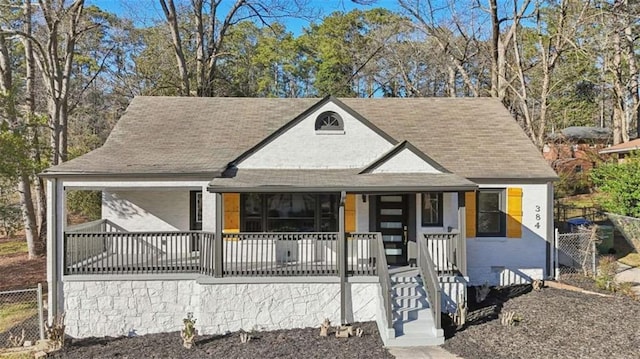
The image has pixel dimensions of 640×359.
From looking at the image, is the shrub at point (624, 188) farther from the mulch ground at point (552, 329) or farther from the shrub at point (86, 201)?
the shrub at point (86, 201)

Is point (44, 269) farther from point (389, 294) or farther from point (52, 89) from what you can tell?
point (389, 294)

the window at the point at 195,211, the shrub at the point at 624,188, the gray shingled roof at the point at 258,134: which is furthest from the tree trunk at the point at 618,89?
the window at the point at 195,211

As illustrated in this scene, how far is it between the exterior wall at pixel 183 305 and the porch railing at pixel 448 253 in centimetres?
161

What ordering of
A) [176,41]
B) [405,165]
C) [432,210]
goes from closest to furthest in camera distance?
[405,165], [432,210], [176,41]

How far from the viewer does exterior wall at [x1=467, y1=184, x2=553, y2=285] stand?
11.6 metres

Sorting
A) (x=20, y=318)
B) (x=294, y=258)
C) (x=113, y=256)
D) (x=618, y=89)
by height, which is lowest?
(x=20, y=318)

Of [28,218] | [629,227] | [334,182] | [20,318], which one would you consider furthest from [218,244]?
[629,227]

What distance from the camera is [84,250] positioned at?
968cm

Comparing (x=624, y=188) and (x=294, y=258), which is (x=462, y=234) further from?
(x=624, y=188)

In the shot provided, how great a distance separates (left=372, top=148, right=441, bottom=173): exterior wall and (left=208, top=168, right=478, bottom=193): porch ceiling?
0.47 ft

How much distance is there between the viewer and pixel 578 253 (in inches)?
490

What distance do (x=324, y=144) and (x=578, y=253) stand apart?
8.22 meters

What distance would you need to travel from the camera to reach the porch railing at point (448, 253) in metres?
9.64

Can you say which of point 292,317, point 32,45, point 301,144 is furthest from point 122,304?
point 32,45
